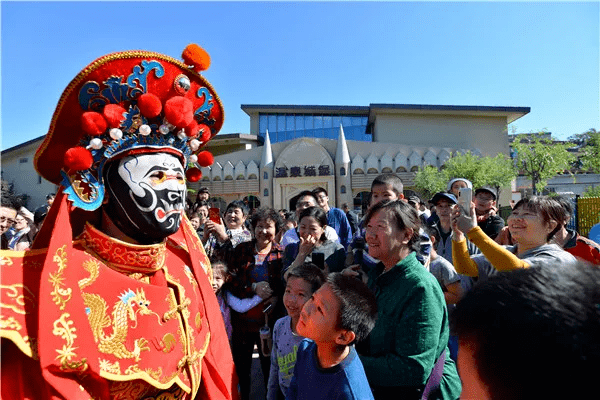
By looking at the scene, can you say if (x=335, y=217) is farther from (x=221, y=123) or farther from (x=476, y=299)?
(x=476, y=299)

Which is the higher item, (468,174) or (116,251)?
(468,174)

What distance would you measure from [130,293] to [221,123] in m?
1.01

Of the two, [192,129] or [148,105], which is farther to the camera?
[192,129]

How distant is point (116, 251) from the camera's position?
192 cm

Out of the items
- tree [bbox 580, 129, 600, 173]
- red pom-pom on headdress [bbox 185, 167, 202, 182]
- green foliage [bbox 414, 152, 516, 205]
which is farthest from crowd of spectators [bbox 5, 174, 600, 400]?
tree [bbox 580, 129, 600, 173]

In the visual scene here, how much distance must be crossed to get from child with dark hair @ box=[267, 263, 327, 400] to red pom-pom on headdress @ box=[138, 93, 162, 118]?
137 centimetres

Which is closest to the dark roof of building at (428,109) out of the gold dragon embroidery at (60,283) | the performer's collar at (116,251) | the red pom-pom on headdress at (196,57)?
the red pom-pom on headdress at (196,57)

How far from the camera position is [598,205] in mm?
12383

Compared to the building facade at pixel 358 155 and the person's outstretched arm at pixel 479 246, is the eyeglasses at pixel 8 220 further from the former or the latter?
the building facade at pixel 358 155

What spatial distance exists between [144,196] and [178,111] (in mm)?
416

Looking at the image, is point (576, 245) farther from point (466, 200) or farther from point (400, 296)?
point (400, 296)

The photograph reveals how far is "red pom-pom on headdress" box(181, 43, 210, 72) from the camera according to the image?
2072mm

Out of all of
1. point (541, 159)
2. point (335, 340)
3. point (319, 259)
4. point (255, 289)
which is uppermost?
point (541, 159)

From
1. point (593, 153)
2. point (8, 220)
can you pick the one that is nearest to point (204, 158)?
point (8, 220)
